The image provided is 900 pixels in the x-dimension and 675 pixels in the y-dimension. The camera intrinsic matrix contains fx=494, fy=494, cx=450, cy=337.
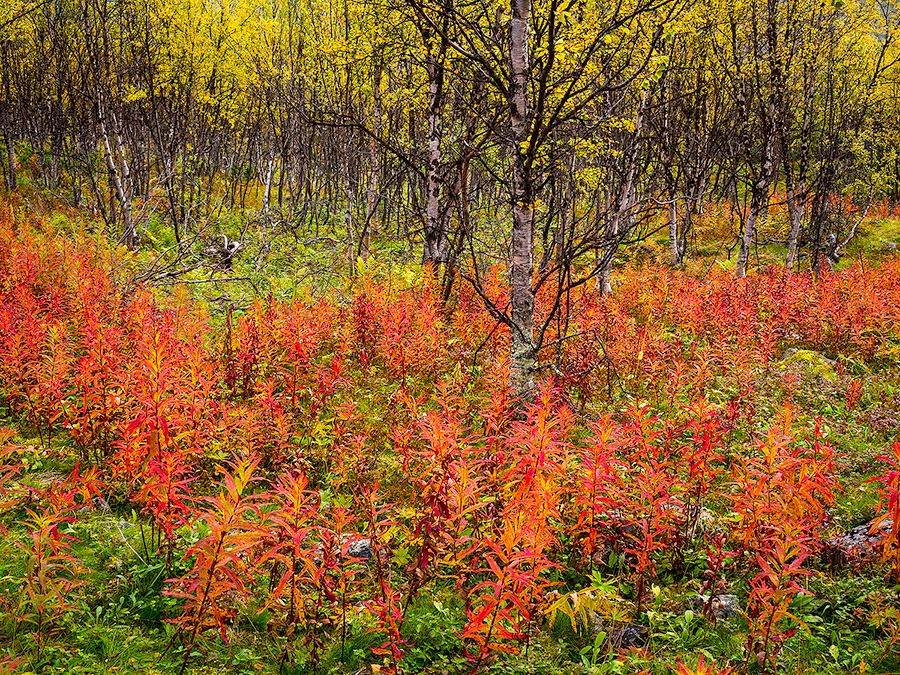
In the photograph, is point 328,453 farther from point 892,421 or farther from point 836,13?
point 836,13

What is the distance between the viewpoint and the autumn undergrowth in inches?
88.4

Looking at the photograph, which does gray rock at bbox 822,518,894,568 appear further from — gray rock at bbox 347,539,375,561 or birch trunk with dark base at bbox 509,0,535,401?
gray rock at bbox 347,539,375,561

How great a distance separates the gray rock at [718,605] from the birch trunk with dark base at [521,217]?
203cm

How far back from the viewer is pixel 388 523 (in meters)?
3.24

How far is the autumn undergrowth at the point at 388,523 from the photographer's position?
7.37 ft

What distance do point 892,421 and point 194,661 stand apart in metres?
6.60

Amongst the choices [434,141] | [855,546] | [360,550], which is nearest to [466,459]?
[360,550]

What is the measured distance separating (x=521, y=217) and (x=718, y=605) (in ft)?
10.5

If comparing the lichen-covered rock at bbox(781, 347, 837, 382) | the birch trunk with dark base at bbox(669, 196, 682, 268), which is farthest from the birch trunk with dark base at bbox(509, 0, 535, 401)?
the birch trunk with dark base at bbox(669, 196, 682, 268)

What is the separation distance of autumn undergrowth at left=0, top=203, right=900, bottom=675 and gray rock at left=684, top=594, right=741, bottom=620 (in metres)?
0.04

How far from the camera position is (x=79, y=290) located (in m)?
5.75

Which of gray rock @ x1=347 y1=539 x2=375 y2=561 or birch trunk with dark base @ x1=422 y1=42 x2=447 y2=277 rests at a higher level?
birch trunk with dark base @ x1=422 y1=42 x2=447 y2=277

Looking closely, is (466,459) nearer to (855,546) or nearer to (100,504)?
(100,504)

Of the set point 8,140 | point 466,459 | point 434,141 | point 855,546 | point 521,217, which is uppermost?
point 8,140
